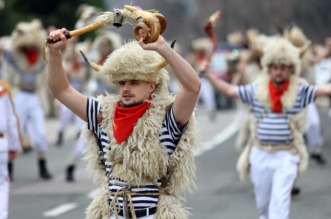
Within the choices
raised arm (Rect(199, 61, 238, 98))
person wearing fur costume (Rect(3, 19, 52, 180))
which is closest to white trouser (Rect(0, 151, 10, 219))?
raised arm (Rect(199, 61, 238, 98))

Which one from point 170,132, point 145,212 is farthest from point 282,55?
point 145,212

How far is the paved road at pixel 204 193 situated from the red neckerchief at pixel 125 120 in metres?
4.89

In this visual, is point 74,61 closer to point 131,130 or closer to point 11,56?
point 11,56

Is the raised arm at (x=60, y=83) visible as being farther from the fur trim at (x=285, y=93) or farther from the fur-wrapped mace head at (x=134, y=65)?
the fur trim at (x=285, y=93)

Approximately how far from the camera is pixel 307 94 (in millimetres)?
9047

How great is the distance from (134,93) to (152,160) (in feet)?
1.50

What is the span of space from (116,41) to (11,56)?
2433mm

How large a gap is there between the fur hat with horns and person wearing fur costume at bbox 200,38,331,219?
294 centimetres

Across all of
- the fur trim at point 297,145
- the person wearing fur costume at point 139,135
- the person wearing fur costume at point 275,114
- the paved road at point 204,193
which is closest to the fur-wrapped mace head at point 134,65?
the person wearing fur costume at point 139,135

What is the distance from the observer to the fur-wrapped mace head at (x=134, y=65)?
618cm

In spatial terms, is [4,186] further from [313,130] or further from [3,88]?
[313,130]

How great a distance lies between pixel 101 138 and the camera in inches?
250

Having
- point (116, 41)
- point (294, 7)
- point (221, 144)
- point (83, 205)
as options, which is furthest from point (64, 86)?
point (294, 7)

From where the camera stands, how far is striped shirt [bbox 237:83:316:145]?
9.20m
